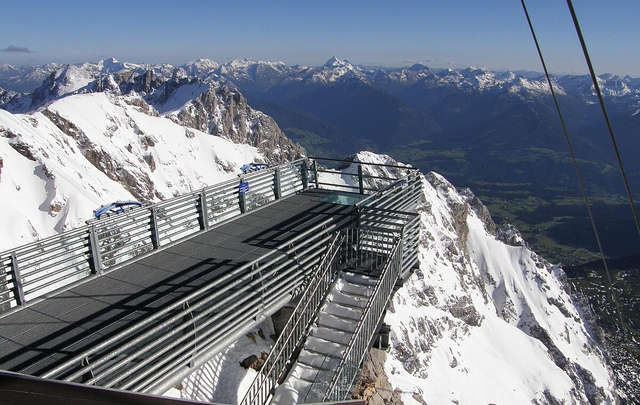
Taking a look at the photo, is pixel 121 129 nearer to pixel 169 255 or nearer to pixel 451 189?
pixel 451 189

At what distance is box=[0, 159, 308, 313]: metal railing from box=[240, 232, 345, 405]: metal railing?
3.57m

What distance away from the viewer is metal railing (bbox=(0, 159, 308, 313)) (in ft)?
31.3

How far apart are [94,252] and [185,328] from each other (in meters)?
3.73

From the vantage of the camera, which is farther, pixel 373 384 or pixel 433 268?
pixel 433 268

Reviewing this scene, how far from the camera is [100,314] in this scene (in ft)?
29.3

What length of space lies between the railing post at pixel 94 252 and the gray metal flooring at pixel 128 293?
0.27 meters

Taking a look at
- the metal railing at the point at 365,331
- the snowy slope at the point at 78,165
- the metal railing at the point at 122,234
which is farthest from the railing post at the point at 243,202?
the snowy slope at the point at 78,165

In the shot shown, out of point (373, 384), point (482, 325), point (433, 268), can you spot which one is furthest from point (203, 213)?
point (482, 325)

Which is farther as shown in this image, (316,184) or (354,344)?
(316,184)

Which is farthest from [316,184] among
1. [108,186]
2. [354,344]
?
[108,186]

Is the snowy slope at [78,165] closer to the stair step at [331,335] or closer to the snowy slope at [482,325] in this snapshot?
the snowy slope at [482,325]

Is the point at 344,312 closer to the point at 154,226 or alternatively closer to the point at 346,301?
the point at 346,301

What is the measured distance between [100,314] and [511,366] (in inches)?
4987

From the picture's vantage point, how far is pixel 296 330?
35.2 feet
